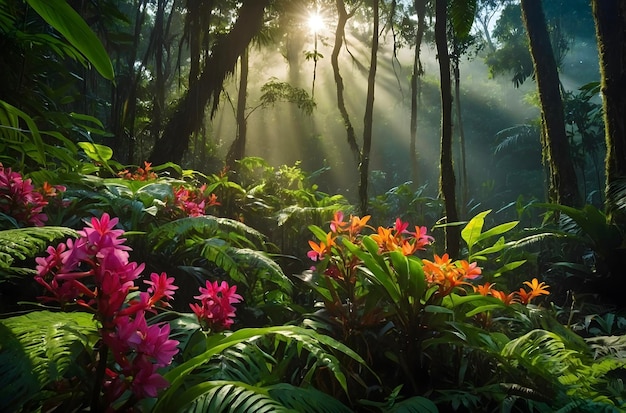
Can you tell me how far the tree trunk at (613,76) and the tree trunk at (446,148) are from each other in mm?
1225

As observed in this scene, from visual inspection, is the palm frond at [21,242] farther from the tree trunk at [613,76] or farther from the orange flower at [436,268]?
the tree trunk at [613,76]

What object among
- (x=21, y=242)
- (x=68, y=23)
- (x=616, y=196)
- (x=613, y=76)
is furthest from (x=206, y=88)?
(x=68, y=23)

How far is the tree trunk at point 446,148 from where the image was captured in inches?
142

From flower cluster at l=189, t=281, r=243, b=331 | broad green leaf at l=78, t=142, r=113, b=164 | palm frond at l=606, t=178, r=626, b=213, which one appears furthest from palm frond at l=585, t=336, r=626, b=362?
broad green leaf at l=78, t=142, r=113, b=164

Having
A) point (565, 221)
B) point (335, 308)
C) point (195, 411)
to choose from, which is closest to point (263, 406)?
point (195, 411)

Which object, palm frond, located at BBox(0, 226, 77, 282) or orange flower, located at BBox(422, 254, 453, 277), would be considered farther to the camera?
orange flower, located at BBox(422, 254, 453, 277)

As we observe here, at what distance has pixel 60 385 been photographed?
3.40 ft

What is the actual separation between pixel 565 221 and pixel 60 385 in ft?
15.7

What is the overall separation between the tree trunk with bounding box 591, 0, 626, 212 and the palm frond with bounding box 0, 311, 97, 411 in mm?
3891

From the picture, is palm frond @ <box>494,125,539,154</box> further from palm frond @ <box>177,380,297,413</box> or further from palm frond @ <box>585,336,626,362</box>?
palm frond @ <box>177,380,297,413</box>

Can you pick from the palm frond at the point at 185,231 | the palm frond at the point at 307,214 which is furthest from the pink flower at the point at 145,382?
the palm frond at the point at 307,214

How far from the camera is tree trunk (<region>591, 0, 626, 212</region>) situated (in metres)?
3.81

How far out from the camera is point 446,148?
3785 millimetres

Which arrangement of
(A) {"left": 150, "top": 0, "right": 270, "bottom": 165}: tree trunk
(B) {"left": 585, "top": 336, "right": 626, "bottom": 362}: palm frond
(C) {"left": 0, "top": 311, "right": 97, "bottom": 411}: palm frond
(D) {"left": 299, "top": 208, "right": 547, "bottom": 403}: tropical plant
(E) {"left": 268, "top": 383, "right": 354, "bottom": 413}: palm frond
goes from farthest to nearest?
(A) {"left": 150, "top": 0, "right": 270, "bottom": 165}: tree trunk < (B) {"left": 585, "top": 336, "right": 626, "bottom": 362}: palm frond < (D) {"left": 299, "top": 208, "right": 547, "bottom": 403}: tropical plant < (E) {"left": 268, "top": 383, "right": 354, "bottom": 413}: palm frond < (C) {"left": 0, "top": 311, "right": 97, "bottom": 411}: palm frond
